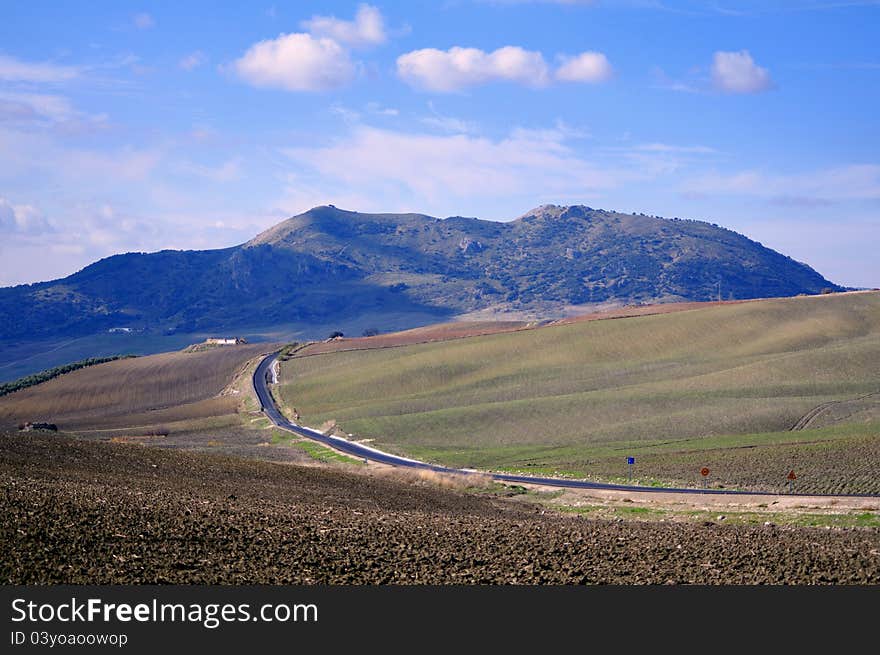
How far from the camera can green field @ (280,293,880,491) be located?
208 feet

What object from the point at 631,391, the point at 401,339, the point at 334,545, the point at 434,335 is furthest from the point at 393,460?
the point at 434,335

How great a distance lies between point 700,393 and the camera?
3351 inches

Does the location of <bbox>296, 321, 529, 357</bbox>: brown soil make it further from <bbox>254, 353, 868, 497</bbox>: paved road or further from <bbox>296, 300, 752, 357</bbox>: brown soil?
<bbox>254, 353, 868, 497</bbox>: paved road

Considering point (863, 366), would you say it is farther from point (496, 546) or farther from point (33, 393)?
point (33, 393)

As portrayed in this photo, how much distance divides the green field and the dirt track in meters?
24.9

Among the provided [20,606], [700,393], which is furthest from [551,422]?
[20,606]

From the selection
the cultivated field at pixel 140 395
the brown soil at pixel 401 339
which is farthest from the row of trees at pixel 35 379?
the brown soil at pixel 401 339

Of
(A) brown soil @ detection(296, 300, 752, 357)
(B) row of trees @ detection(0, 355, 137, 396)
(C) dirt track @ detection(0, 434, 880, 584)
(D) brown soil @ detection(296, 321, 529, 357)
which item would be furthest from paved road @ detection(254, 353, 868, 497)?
(B) row of trees @ detection(0, 355, 137, 396)

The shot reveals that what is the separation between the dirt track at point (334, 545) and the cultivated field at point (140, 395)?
64.2 m

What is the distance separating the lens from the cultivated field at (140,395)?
3824 inches

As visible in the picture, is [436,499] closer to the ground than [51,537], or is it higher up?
closer to the ground

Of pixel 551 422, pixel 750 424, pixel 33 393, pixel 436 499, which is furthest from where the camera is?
pixel 33 393

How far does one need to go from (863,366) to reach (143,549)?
85883 mm

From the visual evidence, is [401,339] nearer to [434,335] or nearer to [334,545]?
[434,335]
